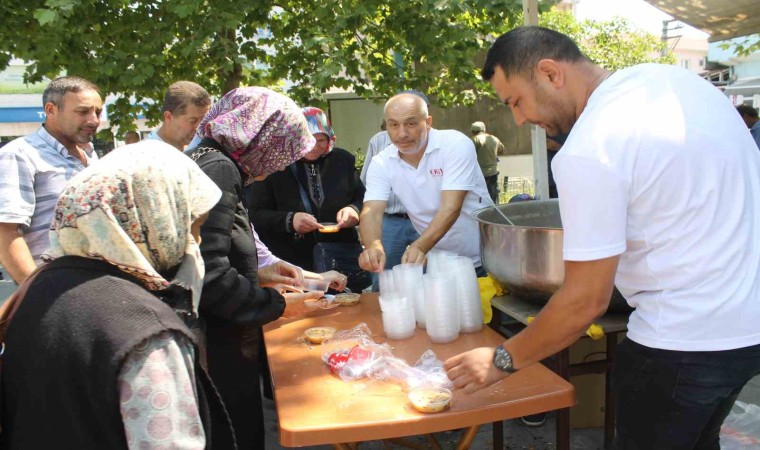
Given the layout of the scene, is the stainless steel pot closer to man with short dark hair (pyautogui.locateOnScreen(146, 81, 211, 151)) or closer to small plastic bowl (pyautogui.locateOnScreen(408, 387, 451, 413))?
small plastic bowl (pyautogui.locateOnScreen(408, 387, 451, 413))

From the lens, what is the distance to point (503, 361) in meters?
1.35

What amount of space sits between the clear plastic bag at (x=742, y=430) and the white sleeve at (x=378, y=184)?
174 centimetres

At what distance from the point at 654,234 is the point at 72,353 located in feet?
3.72

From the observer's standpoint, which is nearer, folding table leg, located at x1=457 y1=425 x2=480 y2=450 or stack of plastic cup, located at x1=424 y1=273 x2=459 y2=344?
folding table leg, located at x1=457 y1=425 x2=480 y2=450

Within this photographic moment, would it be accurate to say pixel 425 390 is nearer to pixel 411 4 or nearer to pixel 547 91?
pixel 547 91

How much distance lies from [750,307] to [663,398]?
0.89 feet

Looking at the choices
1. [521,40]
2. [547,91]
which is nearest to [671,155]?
[547,91]

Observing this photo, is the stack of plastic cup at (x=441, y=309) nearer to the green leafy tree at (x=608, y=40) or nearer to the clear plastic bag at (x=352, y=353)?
the clear plastic bag at (x=352, y=353)

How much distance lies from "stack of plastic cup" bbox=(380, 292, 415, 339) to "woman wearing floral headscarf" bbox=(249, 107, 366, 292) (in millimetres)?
1212

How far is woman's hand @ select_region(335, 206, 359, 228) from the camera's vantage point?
2967mm

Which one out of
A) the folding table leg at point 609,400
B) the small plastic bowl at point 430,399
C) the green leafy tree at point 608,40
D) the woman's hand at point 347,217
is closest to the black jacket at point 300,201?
the woman's hand at point 347,217

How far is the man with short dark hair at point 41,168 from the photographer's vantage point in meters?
2.47

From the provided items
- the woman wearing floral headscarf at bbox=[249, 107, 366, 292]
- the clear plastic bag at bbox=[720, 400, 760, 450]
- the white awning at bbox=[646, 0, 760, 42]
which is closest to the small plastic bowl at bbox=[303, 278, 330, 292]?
the woman wearing floral headscarf at bbox=[249, 107, 366, 292]

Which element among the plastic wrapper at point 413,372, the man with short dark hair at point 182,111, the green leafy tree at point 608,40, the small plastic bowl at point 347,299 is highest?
the green leafy tree at point 608,40
